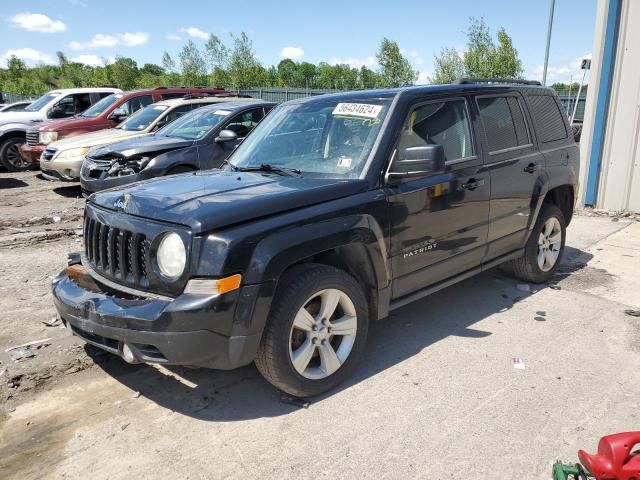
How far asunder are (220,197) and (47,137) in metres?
10.7

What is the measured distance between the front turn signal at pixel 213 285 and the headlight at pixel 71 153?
835 cm

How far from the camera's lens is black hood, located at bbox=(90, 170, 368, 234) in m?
3.00

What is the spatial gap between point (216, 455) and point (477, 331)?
2.38 meters

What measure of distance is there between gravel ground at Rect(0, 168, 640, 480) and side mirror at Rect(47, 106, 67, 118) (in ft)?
36.4

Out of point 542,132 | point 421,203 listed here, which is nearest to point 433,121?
point 421,203

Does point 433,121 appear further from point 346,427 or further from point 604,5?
point 604,5

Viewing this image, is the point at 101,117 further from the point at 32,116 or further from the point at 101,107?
the point at 32,116

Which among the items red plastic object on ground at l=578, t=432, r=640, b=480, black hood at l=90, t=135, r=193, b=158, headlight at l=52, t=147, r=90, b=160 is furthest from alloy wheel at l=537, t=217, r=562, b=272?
headlight at l=52, t=147, r=90, b=160

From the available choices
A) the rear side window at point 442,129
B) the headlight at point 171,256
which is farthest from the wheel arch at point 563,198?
the headlight at point 171,256

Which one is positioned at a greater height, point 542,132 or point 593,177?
point 542,132

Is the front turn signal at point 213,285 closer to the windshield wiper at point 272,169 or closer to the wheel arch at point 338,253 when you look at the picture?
the wheel arch at point 338,253

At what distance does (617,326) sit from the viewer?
4.51 m

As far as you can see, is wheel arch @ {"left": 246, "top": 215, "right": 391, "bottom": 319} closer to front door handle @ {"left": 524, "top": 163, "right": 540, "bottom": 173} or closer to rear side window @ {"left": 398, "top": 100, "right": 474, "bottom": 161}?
rear side window @ {"left": 398, "top": 100, "right": 474, "bottom": 161}

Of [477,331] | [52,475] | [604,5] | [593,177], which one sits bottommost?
[52,475]
